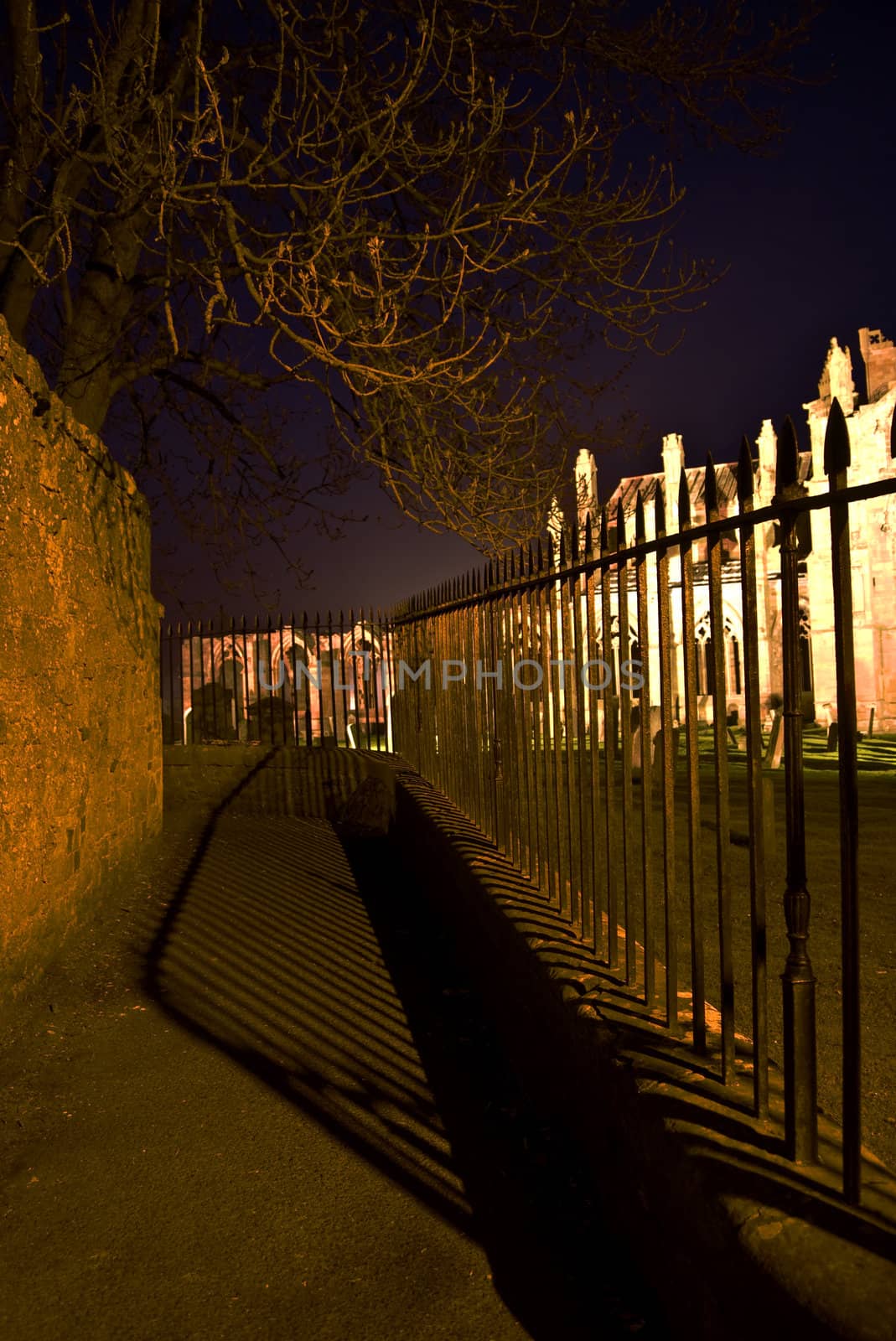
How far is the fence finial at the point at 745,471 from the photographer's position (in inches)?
73.5

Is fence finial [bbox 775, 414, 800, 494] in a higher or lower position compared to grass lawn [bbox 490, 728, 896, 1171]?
higher

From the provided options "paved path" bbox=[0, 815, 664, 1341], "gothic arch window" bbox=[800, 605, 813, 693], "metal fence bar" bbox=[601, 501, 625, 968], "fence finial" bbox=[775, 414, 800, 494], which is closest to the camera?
"fence finial" bbox=[775, 414, 800, 494]

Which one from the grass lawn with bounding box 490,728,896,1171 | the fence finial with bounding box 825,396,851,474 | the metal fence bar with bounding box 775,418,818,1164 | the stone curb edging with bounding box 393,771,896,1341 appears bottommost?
the grass lawn with bounding box 490,728,896,1171

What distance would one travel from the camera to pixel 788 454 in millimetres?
1713

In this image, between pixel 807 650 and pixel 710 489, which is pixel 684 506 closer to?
pixel 710 489

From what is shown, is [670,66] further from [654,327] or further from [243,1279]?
[243,1279]

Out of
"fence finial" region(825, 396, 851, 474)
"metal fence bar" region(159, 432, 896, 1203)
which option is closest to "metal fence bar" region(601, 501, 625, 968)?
"metal fence bar" region(159, 432, 896, 1203)

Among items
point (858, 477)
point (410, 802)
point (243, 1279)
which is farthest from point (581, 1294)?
point (858, 477)

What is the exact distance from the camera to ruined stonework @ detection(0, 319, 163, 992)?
4.36 meters

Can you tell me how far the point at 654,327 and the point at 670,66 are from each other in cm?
229

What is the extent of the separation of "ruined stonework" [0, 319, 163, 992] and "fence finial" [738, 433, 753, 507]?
3.53 meters

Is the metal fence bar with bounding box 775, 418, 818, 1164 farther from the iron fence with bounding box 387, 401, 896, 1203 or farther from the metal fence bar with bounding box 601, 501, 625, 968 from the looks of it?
the metal fence bar with bounding box 601, 501, 625, 968

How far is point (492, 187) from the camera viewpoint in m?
8.13

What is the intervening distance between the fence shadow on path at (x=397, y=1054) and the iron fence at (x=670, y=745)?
651 mm
